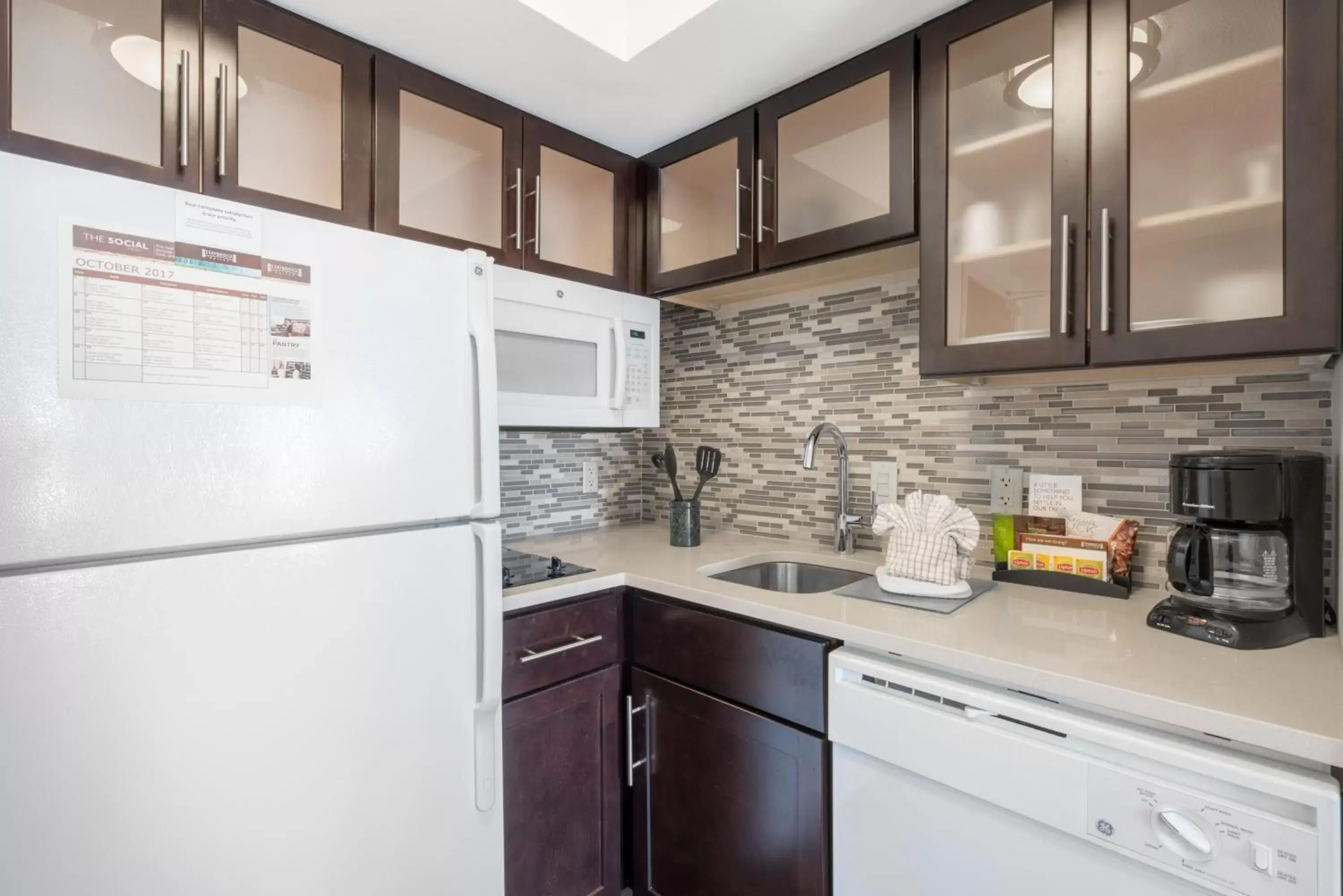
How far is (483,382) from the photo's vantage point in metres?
1.24

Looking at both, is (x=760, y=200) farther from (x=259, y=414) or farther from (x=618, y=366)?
(x=259, y=414)

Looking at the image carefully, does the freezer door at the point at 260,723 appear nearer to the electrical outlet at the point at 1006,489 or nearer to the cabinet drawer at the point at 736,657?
the cabinet drawer at the point at 736,657

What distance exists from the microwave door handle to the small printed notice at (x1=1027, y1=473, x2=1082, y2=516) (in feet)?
3.88

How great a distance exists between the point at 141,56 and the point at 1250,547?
2.24 metres

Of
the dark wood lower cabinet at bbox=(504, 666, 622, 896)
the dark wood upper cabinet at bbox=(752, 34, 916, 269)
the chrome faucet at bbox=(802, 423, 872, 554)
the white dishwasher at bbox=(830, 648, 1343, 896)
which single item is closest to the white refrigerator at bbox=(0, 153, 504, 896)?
the dark wood lower cabinet at bbox=(504, 666, 622, 896)

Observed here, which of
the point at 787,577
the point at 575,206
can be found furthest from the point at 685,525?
the point at 575,206

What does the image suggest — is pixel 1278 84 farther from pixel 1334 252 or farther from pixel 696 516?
pixel 696 516

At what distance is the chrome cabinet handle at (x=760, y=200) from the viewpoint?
1754 mm

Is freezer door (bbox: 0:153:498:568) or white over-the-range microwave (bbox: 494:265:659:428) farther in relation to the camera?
white over-the-range microwave (bbox: 494:265:659:428)

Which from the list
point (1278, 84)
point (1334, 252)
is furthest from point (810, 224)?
point (1334, 252)

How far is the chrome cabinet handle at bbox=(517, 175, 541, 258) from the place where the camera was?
1.82 meters

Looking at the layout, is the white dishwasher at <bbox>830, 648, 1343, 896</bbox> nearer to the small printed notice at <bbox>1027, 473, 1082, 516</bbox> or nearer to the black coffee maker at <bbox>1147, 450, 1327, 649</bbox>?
the black coffee maker at <bbox>1147, 450, 1327, 649</bbox>

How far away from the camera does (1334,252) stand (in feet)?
3.24

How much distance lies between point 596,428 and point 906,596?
3.76 feet
